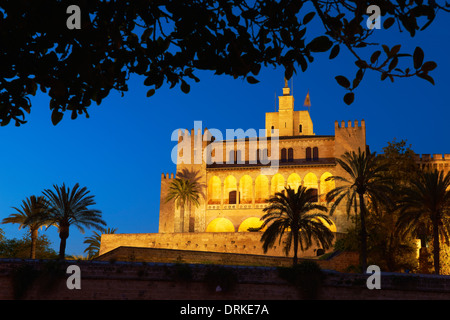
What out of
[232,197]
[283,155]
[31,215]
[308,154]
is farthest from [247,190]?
[31,215]

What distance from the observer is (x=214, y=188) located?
204ft

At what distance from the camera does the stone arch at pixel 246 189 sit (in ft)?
201

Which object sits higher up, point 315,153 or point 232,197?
point 315,153

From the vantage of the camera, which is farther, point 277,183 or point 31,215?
point 277,183

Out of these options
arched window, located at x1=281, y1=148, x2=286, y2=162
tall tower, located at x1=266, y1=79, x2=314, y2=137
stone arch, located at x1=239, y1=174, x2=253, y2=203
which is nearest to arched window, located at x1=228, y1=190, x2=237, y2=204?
stone arch, located at x1=239, y1=174, x2=253, y2=203

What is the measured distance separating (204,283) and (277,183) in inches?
1472

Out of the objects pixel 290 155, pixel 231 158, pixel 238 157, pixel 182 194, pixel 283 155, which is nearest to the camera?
pixel 182 194

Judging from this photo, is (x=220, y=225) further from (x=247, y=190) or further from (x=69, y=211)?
(x=69, y=211)

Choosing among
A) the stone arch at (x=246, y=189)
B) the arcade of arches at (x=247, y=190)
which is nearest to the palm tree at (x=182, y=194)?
the arcade of arches at (x=247, y=190)

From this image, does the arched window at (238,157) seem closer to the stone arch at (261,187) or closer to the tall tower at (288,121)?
the stone arch at (261,187)

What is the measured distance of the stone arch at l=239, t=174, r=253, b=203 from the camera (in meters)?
61.1

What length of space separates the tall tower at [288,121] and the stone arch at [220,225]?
1767 centimetres

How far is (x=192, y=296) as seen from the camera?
78.0ft
